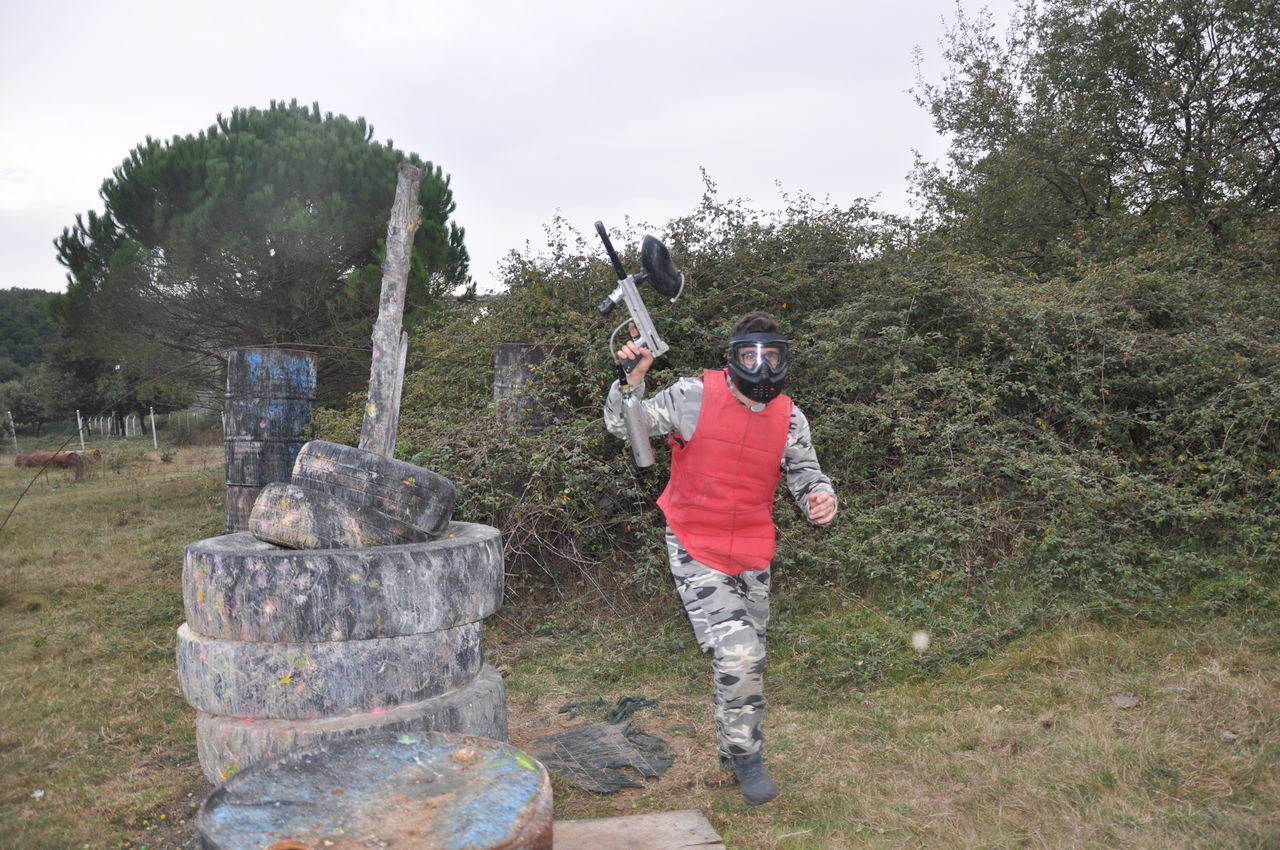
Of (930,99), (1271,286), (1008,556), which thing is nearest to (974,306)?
(1008,556)

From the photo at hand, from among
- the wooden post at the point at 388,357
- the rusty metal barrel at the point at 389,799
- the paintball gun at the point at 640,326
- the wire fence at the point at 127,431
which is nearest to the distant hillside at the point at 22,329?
the wire fence at the point at 127,431

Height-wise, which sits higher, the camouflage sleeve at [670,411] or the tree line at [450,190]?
the tree line at [450,190]

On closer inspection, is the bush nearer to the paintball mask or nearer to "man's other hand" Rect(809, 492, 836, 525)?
"man's other hand" Rect(809, 492, 836, 525)

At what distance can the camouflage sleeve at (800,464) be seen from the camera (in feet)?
12.5

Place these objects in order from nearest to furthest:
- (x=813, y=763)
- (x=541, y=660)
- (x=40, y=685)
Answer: (x=813, y=763)
(x=40, y=685)
(x=541, y=660)

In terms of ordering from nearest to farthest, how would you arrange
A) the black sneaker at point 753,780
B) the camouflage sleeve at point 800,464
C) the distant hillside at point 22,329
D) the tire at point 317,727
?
the tire at point 317,727
the black sneaker at point 753,780
the camouflage sleeve at point 800,464
the distant hillside at point 22,329

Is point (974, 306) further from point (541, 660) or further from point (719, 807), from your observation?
point (719, 807)

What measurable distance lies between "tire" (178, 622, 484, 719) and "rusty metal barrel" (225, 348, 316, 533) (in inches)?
144

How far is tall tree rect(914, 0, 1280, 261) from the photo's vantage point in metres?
10.5

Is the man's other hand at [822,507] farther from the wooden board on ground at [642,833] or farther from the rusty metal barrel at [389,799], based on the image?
the rusty metal barrel at [389,799]

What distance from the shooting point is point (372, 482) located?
3395mm

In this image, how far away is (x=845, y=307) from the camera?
7332 mm

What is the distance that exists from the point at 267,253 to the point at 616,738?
35.7 feet

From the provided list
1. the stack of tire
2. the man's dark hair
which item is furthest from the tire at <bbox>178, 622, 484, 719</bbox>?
the man's dark hair
